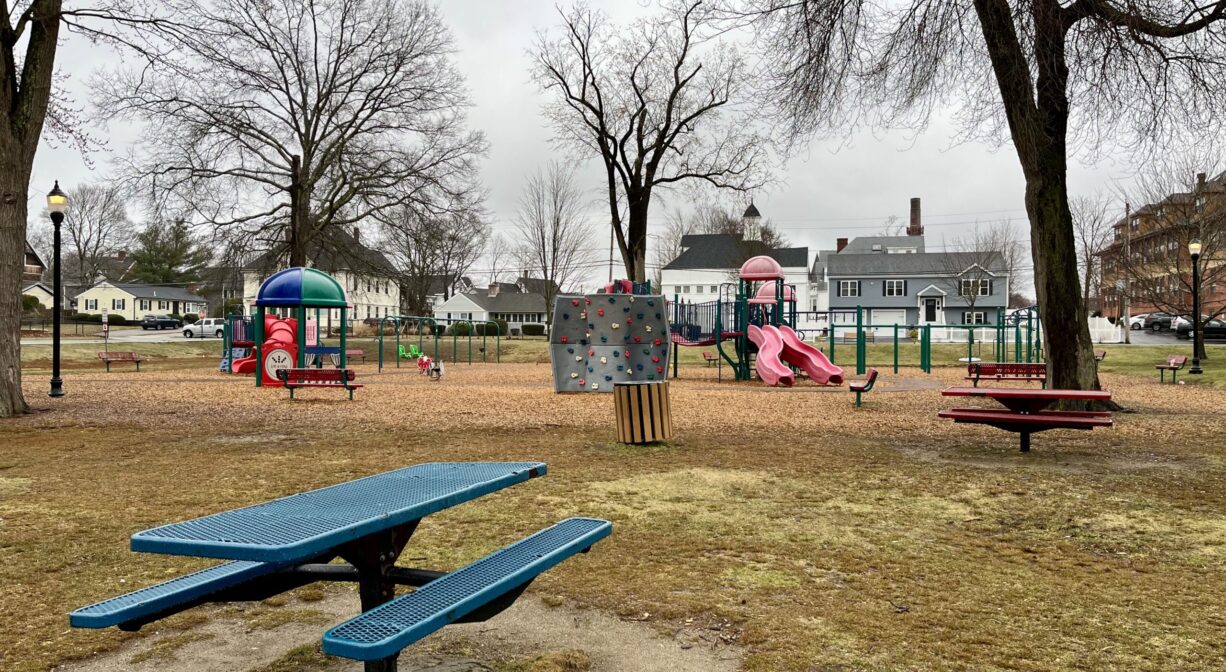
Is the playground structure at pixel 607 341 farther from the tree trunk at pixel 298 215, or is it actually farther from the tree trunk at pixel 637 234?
the tree trunk at pixel 298 215

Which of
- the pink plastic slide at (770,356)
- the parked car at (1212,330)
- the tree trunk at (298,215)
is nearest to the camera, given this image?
the pink plastic slide at (770,356)

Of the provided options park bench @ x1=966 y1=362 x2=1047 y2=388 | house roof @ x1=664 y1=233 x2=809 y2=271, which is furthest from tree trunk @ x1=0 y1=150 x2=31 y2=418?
house roof @ x1=664 y1=233 x2=809 y2=271

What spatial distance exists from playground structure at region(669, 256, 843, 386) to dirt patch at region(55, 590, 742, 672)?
18628 mm

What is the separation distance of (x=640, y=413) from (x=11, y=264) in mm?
9624

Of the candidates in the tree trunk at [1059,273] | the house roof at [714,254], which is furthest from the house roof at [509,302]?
the tree trunk at [1059,273]

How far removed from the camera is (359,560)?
3293 mm

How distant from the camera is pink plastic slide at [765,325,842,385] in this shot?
22.3 meters

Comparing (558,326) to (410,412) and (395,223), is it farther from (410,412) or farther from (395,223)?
(395,223)

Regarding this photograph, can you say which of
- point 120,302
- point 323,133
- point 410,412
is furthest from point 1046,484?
point 120,302

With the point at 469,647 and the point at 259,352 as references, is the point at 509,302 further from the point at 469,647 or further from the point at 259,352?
the point at 469,647

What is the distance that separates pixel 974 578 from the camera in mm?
4773

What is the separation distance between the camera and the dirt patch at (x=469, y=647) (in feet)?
11.6

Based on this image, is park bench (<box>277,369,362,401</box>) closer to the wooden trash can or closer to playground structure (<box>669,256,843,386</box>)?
the wooden trash can

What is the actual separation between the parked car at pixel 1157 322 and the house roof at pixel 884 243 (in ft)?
68.6
